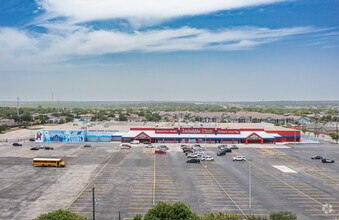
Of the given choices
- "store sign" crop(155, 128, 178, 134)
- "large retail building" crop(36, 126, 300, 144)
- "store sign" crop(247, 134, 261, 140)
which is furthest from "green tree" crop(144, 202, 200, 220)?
"store sign" crop(247, 134, 261, 140)

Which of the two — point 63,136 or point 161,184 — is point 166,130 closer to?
point 63,136

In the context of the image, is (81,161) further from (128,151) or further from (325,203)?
(325,203)

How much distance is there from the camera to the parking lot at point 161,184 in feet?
96.4

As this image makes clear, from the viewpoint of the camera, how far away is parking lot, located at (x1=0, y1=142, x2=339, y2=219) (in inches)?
1157

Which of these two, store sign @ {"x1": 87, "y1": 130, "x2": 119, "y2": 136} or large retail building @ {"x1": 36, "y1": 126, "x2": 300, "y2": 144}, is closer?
large retail building @ {"x1": 36, "y1": 126, "x2": 300, "y2": 144}

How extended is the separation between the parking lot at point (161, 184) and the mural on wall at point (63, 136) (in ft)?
56.0

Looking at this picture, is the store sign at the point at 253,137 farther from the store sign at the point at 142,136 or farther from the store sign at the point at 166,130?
the store sign at the point at 142,136

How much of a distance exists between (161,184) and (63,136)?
52.7 m

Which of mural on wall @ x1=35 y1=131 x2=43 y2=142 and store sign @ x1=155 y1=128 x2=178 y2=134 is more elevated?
store sign @ x1=155 y1=128 x2=178 y2=134

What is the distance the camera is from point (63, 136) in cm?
7738

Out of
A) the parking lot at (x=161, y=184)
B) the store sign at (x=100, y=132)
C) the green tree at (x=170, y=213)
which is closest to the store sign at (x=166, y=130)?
the store sign at (x=100, y=132)

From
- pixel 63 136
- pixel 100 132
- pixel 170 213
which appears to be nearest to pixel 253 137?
pixel 100 132

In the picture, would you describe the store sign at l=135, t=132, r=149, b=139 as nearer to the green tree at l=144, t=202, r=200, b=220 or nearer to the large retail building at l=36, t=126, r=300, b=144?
the large retail building at l=36, t=126, r=300, b=144

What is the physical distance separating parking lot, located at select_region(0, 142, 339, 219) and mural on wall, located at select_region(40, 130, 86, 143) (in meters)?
17.1
